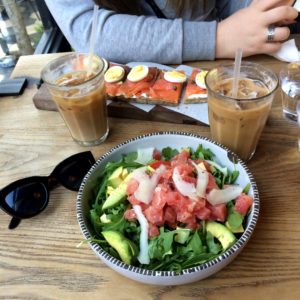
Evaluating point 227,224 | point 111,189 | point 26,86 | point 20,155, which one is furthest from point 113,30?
point 227,224

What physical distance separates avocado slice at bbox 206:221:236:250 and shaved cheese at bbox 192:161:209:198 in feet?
0.16

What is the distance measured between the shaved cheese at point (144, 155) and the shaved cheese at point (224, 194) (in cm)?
15

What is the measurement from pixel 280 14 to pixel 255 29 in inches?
2.8

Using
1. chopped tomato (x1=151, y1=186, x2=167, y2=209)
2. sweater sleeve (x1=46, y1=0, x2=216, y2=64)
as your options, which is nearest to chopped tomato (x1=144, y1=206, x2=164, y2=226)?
chopped tomato (x1=151, y1=186, x2=167, y2=209)

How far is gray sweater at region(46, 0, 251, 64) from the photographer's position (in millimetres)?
998

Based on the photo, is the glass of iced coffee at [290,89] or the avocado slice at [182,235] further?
the glass of iced coffee at [290,89]

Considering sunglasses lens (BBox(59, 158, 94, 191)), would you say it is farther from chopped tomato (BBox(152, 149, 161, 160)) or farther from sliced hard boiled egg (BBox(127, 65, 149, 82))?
sliced hard boiled egg (BBox(127, 65, 149, 82))

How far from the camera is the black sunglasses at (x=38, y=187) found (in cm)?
69

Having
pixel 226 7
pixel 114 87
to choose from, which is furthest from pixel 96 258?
pixel 226 7

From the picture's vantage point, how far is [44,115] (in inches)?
36.6

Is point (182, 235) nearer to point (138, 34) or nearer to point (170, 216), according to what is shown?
point (170, 216)

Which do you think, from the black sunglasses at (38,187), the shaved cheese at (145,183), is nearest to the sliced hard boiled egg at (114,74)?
the black sunglasses at (38,187)

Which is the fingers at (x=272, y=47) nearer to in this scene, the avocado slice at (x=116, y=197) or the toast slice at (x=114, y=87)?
the toast slice at (x=114, y=87)

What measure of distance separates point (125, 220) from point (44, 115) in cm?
45
